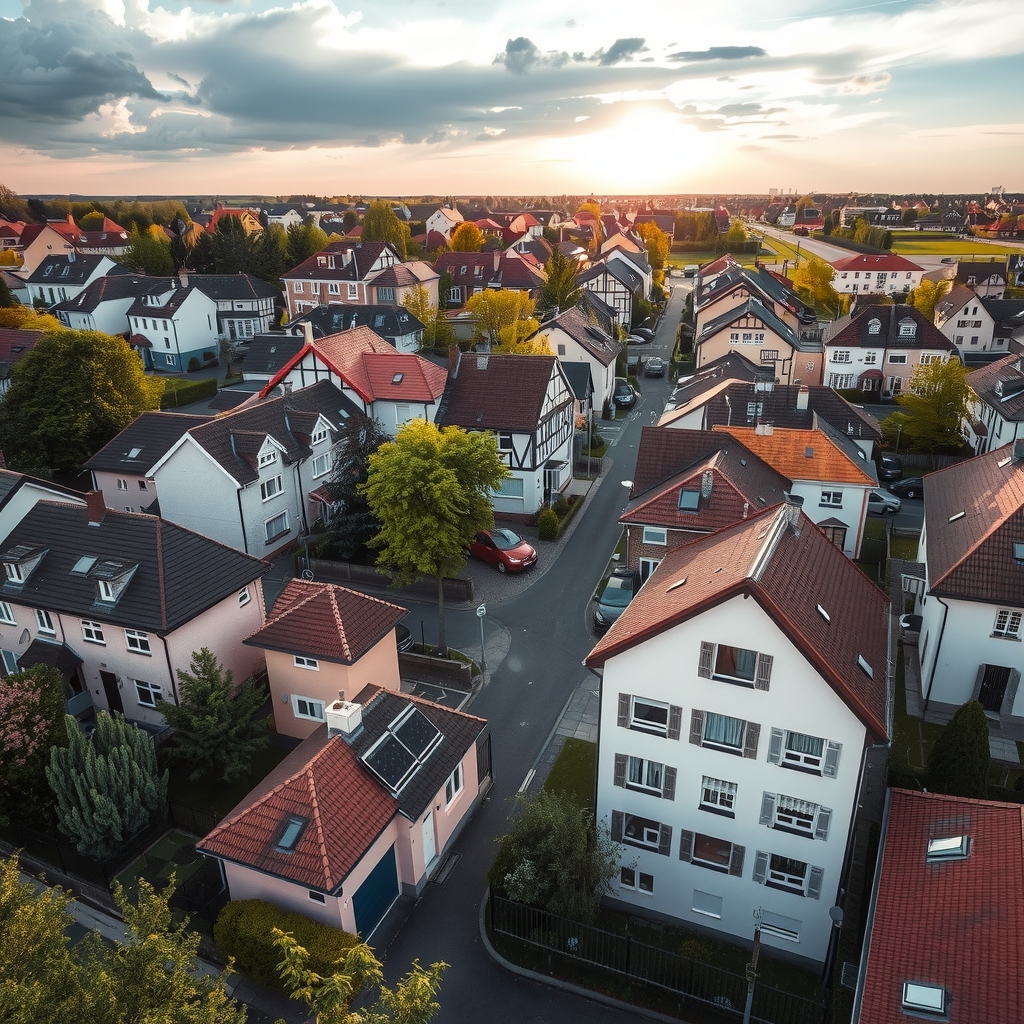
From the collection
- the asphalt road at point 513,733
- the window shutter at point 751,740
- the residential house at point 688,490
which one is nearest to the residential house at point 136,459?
the asphalt road at point 513,733

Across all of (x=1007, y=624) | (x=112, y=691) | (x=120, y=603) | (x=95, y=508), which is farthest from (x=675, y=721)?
(x=95, y=508)

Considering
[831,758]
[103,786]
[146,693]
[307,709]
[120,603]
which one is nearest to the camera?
[831,758]

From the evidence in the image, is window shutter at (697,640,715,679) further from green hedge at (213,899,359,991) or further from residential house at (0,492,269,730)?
residential house at (0,492,269,730)

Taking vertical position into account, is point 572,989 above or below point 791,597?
below

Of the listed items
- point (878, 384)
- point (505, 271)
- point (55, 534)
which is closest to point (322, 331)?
point (505, 271)

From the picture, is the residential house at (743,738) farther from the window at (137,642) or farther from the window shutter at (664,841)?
the window at (137,642)

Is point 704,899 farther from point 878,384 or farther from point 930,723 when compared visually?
point 878,384

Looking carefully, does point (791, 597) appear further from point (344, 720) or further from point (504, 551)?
point (504, 551)
